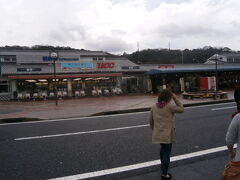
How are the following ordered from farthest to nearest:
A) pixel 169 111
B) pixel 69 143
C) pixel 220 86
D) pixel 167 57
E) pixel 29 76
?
pixel 167 57, pixel 220 86, pixel 29 76, pixel 69 143, pixel 169 111

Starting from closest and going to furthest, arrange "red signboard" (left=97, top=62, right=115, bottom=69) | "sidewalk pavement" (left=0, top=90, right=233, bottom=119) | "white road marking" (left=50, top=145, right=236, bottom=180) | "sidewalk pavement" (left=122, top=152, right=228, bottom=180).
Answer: "sidewalk pavement" (left=122, top=152, right=228, bottom=180), "white road marking" (left=50, top=145, right=236, bottom=180), "sidewalk pavement" (left=0, top=90, right=233, bottom=119), "red signboard" (left=97, top=62, right=115, bottom=69)

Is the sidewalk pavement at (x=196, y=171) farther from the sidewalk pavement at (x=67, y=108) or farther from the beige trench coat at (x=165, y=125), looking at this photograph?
the sidewalk pavement at (x=67, y=108)

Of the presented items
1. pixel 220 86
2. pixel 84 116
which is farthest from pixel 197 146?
pixel 220 86

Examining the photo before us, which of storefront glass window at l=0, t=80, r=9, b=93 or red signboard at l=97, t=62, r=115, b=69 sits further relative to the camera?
red signboard at l=97, t=62, r=115, b=69

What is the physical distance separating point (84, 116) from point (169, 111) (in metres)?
8.12

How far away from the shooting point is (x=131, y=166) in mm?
4125

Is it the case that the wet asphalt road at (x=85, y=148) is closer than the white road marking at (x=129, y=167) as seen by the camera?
No

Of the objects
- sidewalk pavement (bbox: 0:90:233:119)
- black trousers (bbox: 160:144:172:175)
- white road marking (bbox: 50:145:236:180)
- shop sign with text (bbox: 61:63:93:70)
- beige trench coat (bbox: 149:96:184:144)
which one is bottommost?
sidewalk pavement (bbox: 0:90:233:119)

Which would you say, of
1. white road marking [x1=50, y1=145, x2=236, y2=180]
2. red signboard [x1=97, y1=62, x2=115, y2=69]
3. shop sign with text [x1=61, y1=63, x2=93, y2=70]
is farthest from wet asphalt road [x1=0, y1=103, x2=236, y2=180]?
red signboard [x1=97, y1=62, x2=115, y2=69]

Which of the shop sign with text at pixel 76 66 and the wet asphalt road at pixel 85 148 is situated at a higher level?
the shop sign with text at pixel 76 66

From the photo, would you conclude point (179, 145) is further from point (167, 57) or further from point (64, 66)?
point (167, 57)

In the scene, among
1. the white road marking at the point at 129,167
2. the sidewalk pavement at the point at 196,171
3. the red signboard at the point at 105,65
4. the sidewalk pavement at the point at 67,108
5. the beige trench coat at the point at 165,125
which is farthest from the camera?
the red signboard at the point at 105,65

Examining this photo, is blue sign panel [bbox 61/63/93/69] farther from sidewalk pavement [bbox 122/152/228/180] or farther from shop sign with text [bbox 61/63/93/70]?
sidewalk pavement [bbox 122/152/228/180]

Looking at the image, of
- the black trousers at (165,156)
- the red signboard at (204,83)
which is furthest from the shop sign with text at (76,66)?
the black trousers at (165,156)
